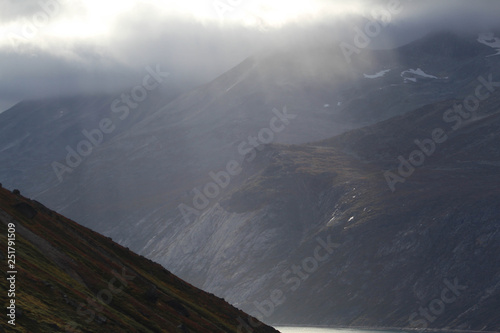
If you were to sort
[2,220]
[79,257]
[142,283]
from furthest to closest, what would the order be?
[142,283]
[79,257]
[2,220]

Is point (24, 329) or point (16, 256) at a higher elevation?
point (16, 256)

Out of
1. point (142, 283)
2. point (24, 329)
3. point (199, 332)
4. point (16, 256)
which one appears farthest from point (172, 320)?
point (24, 329)

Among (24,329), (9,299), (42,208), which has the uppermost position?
(42,208)

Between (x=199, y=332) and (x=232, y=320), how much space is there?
3223 centimetres

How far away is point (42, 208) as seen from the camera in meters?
156

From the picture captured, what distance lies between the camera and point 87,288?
4247 inches

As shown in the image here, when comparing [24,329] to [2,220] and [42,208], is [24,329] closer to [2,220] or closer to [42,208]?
[2,220]

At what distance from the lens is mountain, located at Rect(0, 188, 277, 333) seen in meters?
85.8

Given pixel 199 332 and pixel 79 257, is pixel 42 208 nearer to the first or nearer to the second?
pixel 79 257

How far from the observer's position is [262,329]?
169 metres

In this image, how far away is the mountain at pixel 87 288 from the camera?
85.8m

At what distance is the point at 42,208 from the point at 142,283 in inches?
1311

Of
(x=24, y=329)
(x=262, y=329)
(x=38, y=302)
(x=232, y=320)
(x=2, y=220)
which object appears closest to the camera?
(x=24, y=329)

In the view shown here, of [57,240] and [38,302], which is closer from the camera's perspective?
[38,302]
